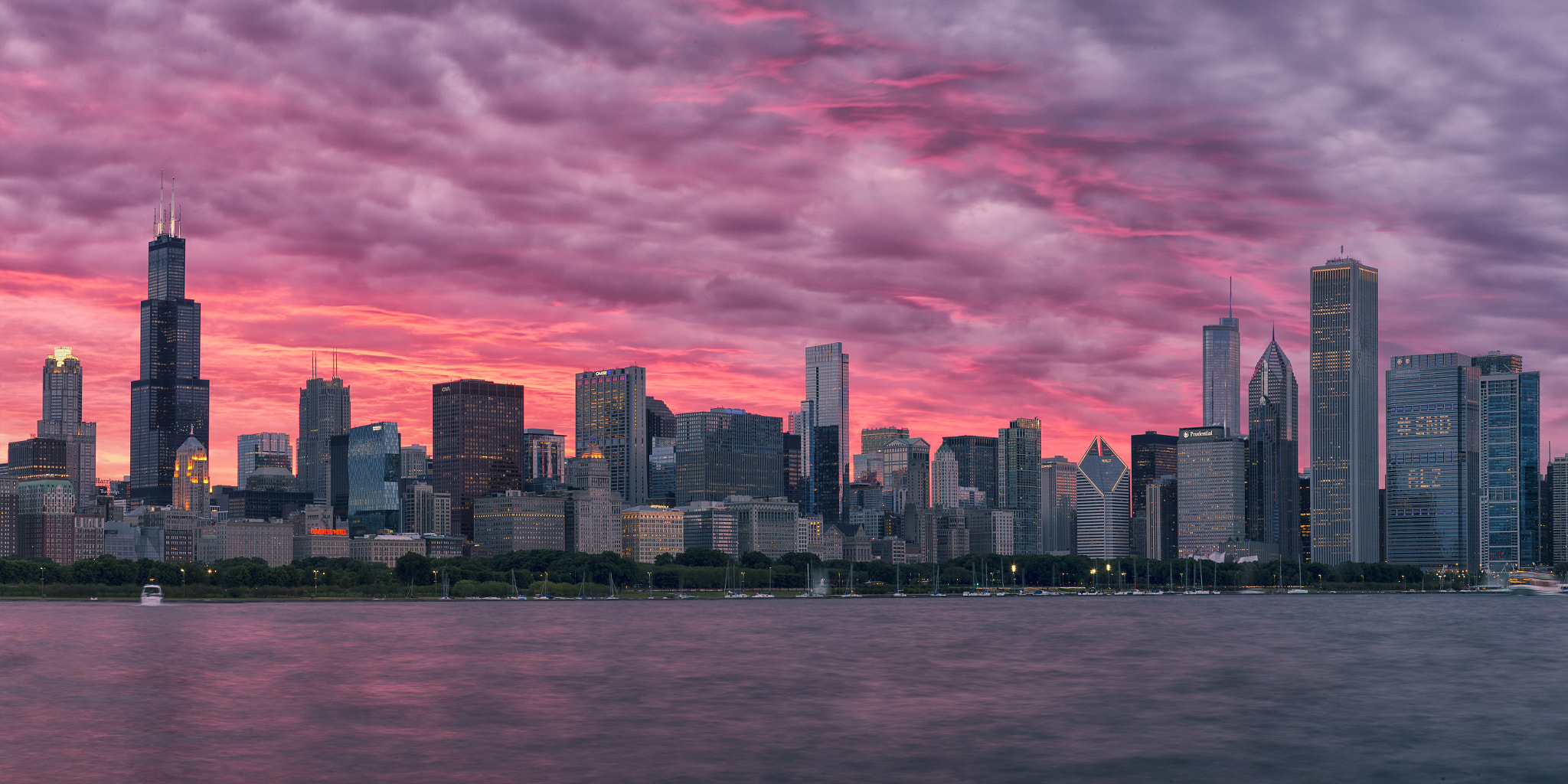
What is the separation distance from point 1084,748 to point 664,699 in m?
26.9

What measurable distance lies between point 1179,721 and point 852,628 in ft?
301

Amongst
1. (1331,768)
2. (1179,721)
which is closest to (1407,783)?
(1331,768)

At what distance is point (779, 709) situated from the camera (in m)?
76.0

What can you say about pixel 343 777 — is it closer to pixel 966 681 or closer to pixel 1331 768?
pixel 1331 768

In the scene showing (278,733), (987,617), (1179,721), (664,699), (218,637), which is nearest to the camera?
(278,733)

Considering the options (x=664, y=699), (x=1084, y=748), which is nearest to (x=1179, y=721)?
(x=1084, y=748)

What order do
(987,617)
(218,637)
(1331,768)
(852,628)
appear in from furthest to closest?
(987,617) < (852,628) < (218,637) < (1331,768)

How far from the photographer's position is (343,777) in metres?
53.5

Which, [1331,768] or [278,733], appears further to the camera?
[278,733]

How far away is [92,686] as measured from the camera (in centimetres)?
8912

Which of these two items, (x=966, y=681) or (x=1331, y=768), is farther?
(x=966, y=681)

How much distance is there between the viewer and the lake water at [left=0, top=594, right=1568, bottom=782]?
56719mm

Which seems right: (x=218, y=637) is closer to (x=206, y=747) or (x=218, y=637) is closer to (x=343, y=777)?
(x=206, y=747)

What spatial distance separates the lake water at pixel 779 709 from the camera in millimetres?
56719
